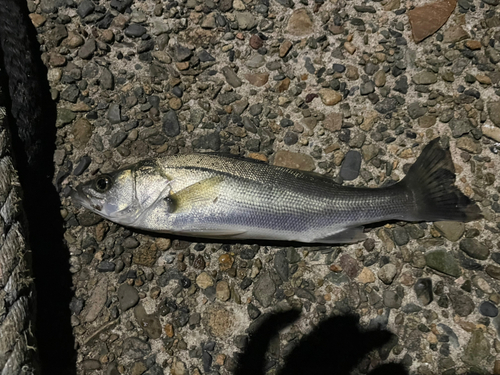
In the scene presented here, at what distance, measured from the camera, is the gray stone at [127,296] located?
2.73 metres

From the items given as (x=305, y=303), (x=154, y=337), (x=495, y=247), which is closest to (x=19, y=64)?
(x=154, y=337)

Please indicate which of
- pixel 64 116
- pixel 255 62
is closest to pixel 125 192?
pixel 64 116

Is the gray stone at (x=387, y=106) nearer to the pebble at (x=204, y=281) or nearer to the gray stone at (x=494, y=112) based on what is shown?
the gray stone at (x=494, y=112)

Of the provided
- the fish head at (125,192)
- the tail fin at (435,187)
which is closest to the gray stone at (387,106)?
the tail fin at (435,187)

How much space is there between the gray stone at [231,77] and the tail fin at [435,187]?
1549 mm

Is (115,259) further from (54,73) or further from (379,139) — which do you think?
(379,139)

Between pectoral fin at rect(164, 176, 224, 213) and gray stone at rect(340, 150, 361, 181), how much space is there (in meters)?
1.04

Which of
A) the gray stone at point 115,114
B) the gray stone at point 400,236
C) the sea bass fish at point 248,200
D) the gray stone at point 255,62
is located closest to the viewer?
the sea bass fish at point 248,200

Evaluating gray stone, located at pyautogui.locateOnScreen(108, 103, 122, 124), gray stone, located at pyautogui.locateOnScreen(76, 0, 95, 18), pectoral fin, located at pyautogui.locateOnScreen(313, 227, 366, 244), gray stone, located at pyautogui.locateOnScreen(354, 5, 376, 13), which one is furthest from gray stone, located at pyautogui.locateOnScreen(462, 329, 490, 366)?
gray stone, located at pyautogui.locateOnScreen(76, 0, 95, 18)

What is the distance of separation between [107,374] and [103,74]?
238cm

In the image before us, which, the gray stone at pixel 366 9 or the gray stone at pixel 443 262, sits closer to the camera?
the gray stone at pixel 443 262

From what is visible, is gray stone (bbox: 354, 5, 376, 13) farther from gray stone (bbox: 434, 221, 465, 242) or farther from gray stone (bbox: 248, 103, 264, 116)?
gray stone (bbox: 434, 221, 465, 242)

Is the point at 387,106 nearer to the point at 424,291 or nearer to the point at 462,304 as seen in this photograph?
the point at 424,291

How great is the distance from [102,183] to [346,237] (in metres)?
1.87
